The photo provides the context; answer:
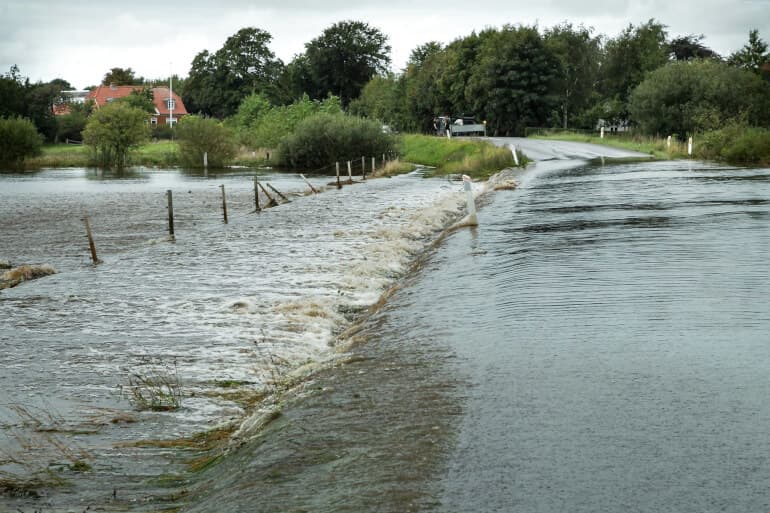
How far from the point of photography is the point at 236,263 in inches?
891

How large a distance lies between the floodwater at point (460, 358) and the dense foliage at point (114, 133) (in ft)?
230

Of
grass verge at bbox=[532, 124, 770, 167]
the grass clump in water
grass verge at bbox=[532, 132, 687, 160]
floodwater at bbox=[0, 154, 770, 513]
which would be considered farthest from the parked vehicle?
the grass clump in water

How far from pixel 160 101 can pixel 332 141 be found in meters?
83.2

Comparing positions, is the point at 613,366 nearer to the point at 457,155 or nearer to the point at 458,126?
the point at 457,155

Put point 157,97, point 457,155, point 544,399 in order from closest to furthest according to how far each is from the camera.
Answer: point 544,399 < point 457,155 < point 157,97

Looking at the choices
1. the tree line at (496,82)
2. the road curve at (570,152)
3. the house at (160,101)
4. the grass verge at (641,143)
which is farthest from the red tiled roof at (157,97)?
the road curve at (570,152)

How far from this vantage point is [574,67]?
10100 cm

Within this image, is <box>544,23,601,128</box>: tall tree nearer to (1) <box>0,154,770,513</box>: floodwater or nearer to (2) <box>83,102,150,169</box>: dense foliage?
(2) <box>83,102,150,169</box>: dense foliage

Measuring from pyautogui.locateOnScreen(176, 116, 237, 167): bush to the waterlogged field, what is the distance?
5788 centimetres

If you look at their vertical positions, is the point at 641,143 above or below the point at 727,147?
above

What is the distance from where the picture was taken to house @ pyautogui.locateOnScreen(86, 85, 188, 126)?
154000 mm

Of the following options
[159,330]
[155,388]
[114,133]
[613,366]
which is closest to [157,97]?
[114,133]

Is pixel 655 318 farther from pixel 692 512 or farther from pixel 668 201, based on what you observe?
pixel 668 201

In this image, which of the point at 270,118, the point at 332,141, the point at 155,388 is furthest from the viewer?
the point at 270,118
